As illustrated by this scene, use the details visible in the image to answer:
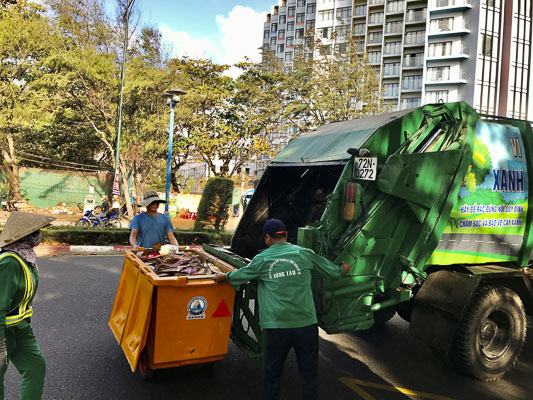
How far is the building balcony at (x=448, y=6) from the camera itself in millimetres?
40812

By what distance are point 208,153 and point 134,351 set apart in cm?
2445

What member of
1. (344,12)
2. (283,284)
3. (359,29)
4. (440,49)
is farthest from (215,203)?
(344,12)

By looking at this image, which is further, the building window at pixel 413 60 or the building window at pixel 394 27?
the building window at pixel 394 27

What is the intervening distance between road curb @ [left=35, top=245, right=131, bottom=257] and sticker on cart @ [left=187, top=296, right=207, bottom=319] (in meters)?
7.92

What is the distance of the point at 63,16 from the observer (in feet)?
54.2

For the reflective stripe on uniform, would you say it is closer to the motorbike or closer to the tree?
the motorbike

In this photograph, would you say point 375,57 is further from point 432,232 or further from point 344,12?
point 432,232

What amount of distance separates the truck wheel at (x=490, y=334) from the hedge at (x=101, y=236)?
8734 millimetres

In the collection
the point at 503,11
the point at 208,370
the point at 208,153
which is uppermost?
the point at 503,11

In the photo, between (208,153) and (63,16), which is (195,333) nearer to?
(63,16)

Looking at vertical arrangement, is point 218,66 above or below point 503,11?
below

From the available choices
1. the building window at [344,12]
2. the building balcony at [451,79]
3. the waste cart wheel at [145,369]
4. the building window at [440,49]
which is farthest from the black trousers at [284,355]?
the building window at [344,12]

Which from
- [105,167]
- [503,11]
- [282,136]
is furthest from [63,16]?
[503,11]

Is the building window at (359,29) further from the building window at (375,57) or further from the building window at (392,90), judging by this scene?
the building window at (392,90)
